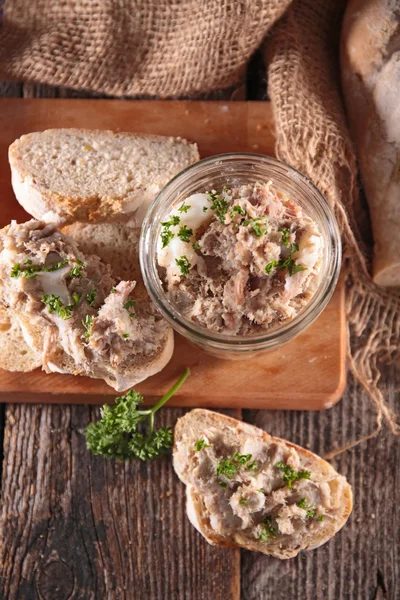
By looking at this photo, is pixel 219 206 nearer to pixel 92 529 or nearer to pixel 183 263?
pixel 183 263

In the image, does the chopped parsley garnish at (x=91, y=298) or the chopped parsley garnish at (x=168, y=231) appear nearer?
the chopped parsley garnish at (x=168, y=231)

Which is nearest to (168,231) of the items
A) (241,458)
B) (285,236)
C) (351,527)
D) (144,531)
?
(285,236)

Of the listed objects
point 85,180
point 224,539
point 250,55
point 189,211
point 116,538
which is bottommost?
point 116,538

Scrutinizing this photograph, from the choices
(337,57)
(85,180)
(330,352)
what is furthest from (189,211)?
(337,57)

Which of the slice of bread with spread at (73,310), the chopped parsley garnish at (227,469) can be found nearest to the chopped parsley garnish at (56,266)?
the slice of bread with spread at (73,310)

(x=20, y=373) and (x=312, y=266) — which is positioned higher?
(x=312, y=266)

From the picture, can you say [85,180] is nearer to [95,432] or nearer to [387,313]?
[95,432]

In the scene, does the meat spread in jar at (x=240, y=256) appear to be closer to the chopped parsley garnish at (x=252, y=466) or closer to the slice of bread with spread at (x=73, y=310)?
the slice of bread with spread at (x=73, y=310)
